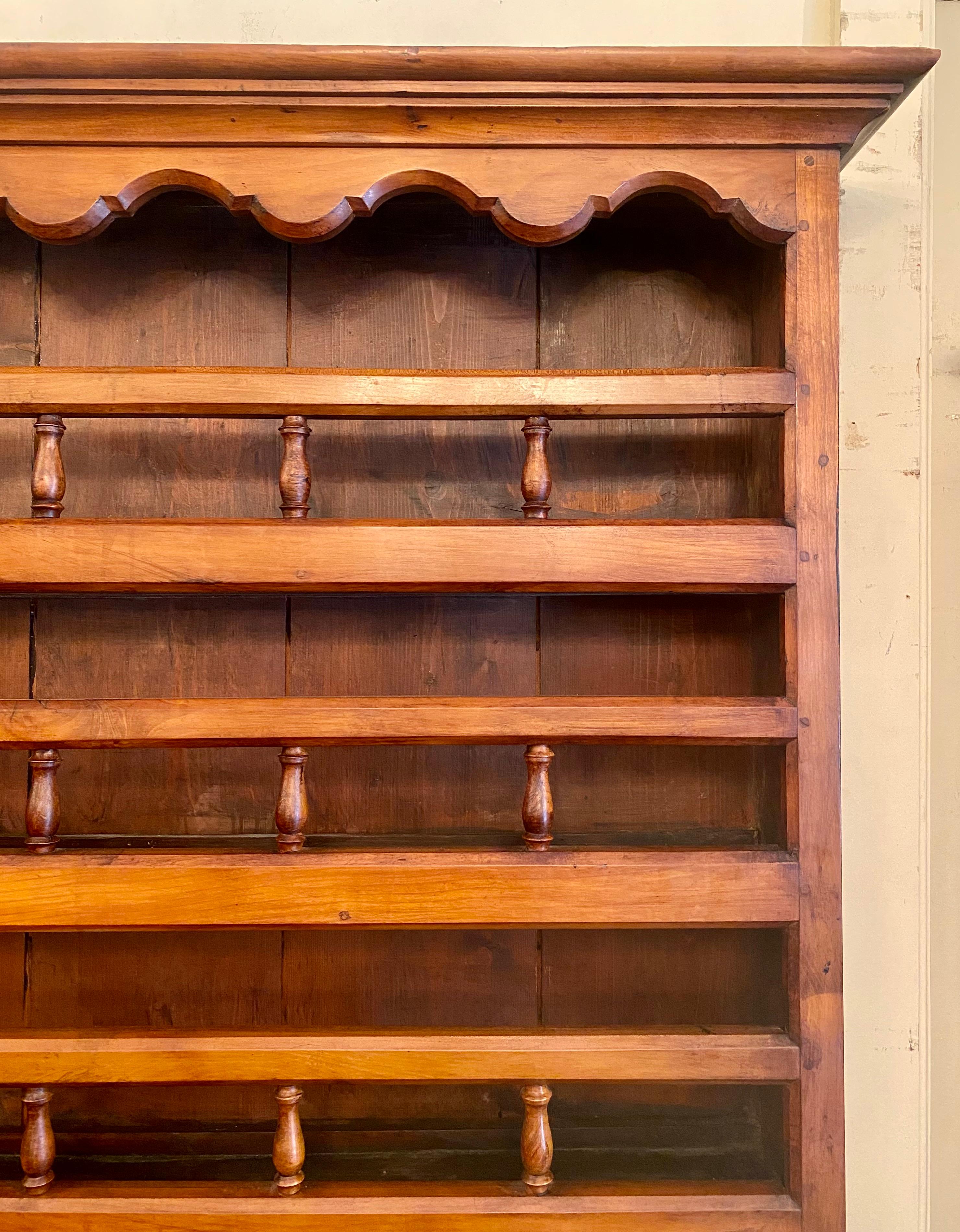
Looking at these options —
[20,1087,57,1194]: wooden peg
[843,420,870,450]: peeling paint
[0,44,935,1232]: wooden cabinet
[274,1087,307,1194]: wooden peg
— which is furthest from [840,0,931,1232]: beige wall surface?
[20,1087,57,1194]: wooden peg

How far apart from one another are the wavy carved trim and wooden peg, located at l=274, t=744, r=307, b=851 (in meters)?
0.53

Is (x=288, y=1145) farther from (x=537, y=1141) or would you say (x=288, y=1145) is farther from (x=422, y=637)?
(x=422, y=637)

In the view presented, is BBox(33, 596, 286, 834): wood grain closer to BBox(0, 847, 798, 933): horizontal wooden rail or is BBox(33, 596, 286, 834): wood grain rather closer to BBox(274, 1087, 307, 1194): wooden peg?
BBox(0, 847, 798, 933): horizontal wooden rail

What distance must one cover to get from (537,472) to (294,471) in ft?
0.82

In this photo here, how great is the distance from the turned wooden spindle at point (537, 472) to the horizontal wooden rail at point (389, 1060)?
21.3 inches

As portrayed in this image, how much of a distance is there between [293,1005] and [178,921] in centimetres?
22

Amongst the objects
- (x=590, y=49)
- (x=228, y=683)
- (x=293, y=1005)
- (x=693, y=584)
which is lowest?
(x=293, y=1005)

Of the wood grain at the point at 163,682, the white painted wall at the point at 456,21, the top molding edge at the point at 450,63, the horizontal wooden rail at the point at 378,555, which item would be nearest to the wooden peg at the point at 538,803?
the horizontal wooden rail at the point at 378,555

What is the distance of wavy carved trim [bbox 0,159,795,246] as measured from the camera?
0.83 meters

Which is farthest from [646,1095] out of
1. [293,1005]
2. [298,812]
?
[298,812]

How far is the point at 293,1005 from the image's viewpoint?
0.96 metres

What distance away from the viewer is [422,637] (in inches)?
38.4

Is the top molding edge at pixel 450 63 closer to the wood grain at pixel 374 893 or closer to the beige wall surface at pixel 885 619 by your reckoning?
the beige wall surface at pixel 885 619

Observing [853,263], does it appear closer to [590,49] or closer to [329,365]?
[590,49]
